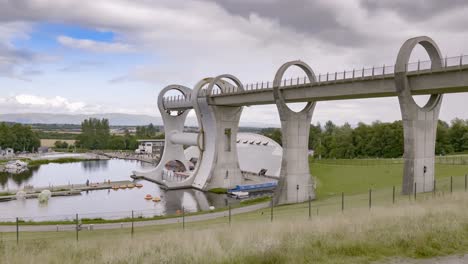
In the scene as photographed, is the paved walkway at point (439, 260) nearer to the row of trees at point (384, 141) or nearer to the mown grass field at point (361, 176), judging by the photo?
the mown grass field at point (361, 176)

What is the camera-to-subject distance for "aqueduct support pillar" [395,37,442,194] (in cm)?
2633

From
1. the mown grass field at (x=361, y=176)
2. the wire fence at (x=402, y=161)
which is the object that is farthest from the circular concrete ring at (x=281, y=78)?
the wire fence at (x=402, y=161)

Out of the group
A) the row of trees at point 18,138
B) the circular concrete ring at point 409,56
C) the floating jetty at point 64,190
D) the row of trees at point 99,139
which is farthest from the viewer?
the row of trees at point 99,139

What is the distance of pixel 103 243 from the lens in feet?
41.8

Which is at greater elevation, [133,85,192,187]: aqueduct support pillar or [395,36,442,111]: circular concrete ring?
[395,36,442,111]: circular concrete ring

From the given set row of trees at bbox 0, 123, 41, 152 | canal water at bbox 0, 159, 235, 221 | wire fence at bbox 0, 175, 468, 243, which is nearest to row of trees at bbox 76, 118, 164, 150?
row of trees at bbox 0, 123, 41, 152

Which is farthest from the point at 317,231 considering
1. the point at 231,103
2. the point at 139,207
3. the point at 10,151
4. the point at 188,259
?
the point at 10,151

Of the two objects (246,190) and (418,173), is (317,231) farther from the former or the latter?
(246,190)

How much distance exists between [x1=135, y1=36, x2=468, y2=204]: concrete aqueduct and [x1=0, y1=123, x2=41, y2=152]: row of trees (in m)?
74.4

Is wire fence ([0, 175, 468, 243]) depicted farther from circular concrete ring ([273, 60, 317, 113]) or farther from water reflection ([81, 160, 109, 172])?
water reflection ([81, 160, 109, 172])

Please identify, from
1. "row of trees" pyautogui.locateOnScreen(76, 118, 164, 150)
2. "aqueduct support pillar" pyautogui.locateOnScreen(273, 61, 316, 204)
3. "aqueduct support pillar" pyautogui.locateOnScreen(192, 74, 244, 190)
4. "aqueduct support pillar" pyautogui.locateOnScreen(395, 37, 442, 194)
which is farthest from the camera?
"row of trees" pyautogui.locateOnScreen(76, 118, 164, 150)

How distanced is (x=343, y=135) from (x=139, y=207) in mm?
56681

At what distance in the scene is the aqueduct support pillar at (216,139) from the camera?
4903cm

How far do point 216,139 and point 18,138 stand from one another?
94.2 meters
